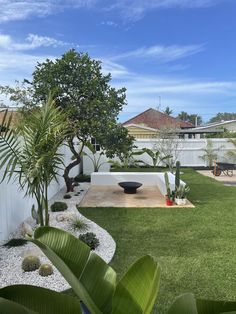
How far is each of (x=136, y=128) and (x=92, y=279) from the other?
1331 inches

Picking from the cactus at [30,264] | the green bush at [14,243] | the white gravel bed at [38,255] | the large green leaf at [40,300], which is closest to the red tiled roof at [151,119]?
the white gravel bed at [38,255]

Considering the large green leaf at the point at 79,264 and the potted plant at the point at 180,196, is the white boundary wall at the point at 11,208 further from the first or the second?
the large green leaf at the point at 79,264

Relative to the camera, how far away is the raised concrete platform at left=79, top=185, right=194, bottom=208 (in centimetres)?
1181

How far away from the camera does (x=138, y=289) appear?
72.6 inches

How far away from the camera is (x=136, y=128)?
3547 centimetres

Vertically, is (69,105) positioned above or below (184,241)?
above

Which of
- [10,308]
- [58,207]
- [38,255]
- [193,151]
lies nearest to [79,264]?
[10,308]

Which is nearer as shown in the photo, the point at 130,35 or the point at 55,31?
the point at 55,31

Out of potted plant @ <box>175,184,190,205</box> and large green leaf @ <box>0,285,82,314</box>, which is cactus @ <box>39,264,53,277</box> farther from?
potted plant @ <box>175,184,190,205</box>

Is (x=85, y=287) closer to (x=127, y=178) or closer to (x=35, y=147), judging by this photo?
(x=35, y=147)

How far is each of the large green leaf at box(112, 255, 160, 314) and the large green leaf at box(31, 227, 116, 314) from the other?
117 mm

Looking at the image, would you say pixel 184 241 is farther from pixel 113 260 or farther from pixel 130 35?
pixel 130 35

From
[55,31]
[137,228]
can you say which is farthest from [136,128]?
[137,228]

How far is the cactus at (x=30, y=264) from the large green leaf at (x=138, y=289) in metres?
4.30
